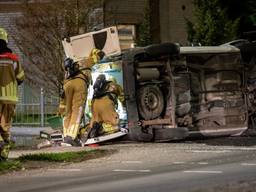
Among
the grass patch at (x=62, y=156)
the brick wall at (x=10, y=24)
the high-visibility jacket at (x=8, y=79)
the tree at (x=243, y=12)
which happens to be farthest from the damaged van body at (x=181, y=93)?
the tree at (x=243, y=12)

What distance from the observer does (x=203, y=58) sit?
1584cm

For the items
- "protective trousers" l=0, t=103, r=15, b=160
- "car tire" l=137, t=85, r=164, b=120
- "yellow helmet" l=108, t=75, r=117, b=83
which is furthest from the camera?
"yellow helmet" l=108, t=75, r=117, b=83

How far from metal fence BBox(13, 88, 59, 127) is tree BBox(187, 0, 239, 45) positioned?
5.27m

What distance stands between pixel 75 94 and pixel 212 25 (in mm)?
8439

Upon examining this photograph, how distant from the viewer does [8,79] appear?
11930 mm

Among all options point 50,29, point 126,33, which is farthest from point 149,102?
point 126,33

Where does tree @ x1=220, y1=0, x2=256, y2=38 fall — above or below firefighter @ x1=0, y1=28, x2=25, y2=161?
above

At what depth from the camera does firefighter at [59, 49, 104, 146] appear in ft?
51.8

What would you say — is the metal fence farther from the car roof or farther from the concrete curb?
the car roof

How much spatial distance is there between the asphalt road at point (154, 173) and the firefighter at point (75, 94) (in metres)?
1.75

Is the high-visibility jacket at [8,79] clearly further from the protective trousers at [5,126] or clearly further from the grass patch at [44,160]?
the grass patch at [44,160]

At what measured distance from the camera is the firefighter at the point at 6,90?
11.9m

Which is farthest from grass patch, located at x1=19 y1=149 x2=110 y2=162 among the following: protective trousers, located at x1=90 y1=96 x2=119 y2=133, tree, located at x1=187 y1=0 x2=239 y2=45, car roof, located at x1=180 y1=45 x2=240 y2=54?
tree, located at x1=187 y1=0 x2=239 y2=45

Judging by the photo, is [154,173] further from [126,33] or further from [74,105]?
[126,33]
